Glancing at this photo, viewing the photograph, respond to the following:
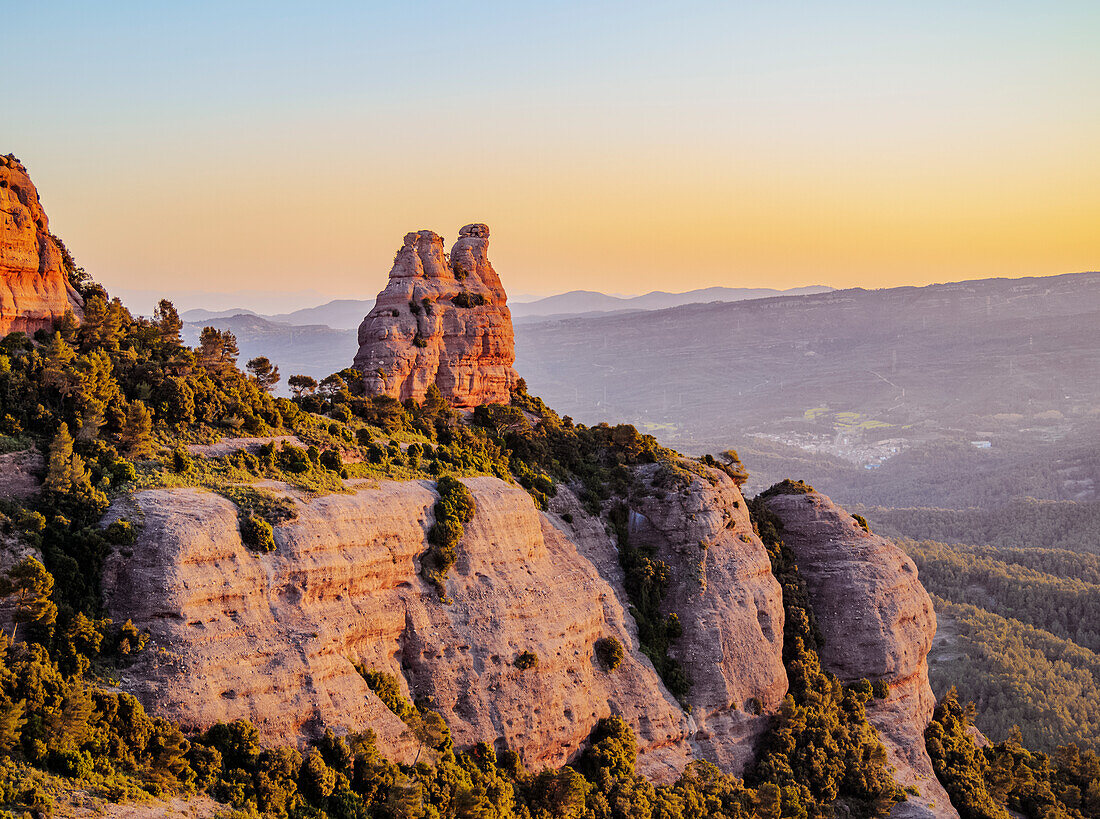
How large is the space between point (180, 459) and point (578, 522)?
2959 centimetres

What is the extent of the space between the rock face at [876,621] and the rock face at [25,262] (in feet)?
179

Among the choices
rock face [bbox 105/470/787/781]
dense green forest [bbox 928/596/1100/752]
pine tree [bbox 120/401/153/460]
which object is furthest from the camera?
dense green forest [bbox 928/596/1100/752]

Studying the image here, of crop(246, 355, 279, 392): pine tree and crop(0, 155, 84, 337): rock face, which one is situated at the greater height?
crop(0, 155, 84, 337): rock face

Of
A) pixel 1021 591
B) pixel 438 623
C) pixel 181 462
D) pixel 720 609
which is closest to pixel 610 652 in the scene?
pixel 720 609

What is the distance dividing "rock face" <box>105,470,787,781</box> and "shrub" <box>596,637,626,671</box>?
575mm

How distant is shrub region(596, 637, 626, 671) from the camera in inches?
2249

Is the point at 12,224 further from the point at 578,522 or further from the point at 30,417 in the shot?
the point at 578,522

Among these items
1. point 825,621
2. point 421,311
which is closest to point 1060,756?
point 825,621

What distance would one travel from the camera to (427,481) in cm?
5622

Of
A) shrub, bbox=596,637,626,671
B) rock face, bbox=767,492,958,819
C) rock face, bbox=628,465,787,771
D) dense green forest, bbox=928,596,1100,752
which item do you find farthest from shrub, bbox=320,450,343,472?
dense green forest, bbox=928,596,1100,752

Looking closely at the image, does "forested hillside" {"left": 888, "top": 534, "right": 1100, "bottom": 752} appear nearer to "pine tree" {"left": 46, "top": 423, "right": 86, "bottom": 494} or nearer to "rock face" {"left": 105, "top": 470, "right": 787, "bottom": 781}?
"rock face" {"left": 105, "top": 470, "right": 787, "bottom": 781}

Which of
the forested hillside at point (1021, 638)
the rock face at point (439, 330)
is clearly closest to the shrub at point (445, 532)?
the rock face at point (439, 330)

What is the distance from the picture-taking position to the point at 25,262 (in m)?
49.7

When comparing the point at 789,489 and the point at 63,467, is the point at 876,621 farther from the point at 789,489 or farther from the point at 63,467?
the point at 63,467
